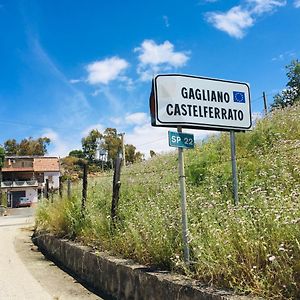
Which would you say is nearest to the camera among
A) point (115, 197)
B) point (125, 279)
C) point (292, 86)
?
point (125, 279)

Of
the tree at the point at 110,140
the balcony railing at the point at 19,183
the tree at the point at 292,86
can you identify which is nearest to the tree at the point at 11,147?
the balcony railing at the point at 19,183

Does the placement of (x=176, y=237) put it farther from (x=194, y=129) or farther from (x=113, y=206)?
(x=113, y=206)

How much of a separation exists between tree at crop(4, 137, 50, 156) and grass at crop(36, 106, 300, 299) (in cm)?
8843

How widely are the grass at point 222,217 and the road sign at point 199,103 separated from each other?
0.94 meters

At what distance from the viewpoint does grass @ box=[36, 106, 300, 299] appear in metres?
3.59

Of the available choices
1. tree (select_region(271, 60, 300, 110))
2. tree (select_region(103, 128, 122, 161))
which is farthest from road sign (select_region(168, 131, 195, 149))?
tree (select_region(103, 128, 122, 161))

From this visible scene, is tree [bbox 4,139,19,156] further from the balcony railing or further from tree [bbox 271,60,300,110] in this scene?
tree [bbox 271,60,300,110]

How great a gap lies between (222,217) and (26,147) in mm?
95941

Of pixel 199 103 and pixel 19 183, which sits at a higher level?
pixel 19 183

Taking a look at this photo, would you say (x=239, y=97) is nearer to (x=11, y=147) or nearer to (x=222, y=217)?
(x=222, y=217)

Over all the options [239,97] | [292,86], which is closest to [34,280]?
[239,97]

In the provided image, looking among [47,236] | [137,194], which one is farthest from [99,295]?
[47,236]

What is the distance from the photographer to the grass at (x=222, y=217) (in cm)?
359

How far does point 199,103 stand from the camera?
16.6ft
